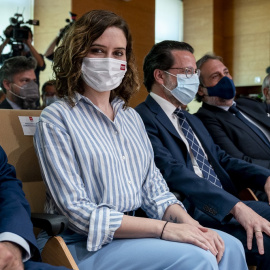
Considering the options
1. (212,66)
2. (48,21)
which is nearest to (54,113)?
(212,66)

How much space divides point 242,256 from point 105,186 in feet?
1.87

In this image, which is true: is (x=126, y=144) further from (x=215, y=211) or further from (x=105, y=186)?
(x=215, y=211)

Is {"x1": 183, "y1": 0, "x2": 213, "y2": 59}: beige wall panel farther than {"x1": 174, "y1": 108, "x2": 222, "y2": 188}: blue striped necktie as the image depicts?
Yes

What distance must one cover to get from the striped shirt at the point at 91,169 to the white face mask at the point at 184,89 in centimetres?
70

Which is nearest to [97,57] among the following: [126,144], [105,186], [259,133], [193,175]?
[126,144]

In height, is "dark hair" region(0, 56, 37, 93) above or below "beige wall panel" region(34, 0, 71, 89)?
below

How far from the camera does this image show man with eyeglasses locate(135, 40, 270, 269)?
196 cm

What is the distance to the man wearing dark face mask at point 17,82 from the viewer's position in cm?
421

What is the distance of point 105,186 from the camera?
162 centimetres

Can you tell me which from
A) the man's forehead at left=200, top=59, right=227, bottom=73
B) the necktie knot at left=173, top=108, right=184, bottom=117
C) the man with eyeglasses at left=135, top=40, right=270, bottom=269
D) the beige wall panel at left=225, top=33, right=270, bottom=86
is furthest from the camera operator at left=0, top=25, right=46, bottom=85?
the beige wall panel at left=225, top=33, right=270, bottom=86

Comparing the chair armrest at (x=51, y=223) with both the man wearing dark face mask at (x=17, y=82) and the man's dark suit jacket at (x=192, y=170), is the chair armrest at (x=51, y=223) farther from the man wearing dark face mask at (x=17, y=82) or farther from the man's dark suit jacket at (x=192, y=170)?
the man wearing dark face mask at (x=17, y=82)

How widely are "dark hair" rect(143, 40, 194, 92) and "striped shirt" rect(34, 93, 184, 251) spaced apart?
0.78 meters

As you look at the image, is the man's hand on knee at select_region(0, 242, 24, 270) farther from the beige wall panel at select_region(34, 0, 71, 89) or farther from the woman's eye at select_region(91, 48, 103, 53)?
the beige wall panel at select_region(34, 0, 71, 89)

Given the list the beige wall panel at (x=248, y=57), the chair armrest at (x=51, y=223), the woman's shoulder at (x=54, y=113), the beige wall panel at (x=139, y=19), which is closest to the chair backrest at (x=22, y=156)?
the woman's shoulder at (x=54, y=113)
